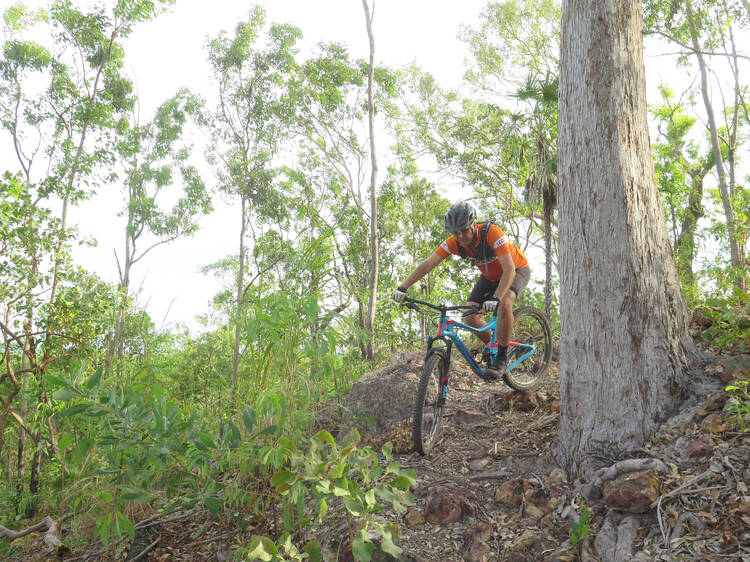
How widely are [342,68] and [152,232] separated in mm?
11867

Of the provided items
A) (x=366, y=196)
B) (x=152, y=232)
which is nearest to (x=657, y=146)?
(x=366, y=196)

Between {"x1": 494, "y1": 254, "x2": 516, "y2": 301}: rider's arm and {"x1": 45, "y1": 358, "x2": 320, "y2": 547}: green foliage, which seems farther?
{"x1": 494, "y1": 254, "x2": 516, "y2": 301}: rider's arm

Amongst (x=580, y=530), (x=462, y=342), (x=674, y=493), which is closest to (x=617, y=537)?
(x=580, y=530)

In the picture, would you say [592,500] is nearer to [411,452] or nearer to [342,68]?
[411,452]

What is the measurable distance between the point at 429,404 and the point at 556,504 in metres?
1.32

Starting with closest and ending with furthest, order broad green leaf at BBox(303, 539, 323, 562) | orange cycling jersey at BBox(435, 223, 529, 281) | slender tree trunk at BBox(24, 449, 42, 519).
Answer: broad green leaf at BBox(303, 539, 323, 562), orange cycling jersey at BBox(435, 223, 529, 281), slender tree trunk at BBox(24, 449, 42, 519)

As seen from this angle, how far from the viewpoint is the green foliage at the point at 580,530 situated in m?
3.04

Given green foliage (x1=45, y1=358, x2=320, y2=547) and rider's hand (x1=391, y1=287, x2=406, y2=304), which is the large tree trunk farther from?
green foliage (x1=45, y1=358, x2=320, y2=547)

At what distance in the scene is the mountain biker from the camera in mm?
4621

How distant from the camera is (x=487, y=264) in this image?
513cm

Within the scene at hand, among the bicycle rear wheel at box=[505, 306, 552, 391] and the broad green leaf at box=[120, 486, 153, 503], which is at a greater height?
the bicycle rear wheel at box=[505, 306, 552, 391]

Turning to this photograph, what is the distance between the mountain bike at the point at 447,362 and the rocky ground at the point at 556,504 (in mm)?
259

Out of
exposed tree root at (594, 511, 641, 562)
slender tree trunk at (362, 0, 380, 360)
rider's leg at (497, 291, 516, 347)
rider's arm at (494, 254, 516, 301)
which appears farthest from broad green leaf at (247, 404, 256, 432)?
slender tree trunk at (362, 0, 380, 360)

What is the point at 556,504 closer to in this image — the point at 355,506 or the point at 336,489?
the point at 355,506
